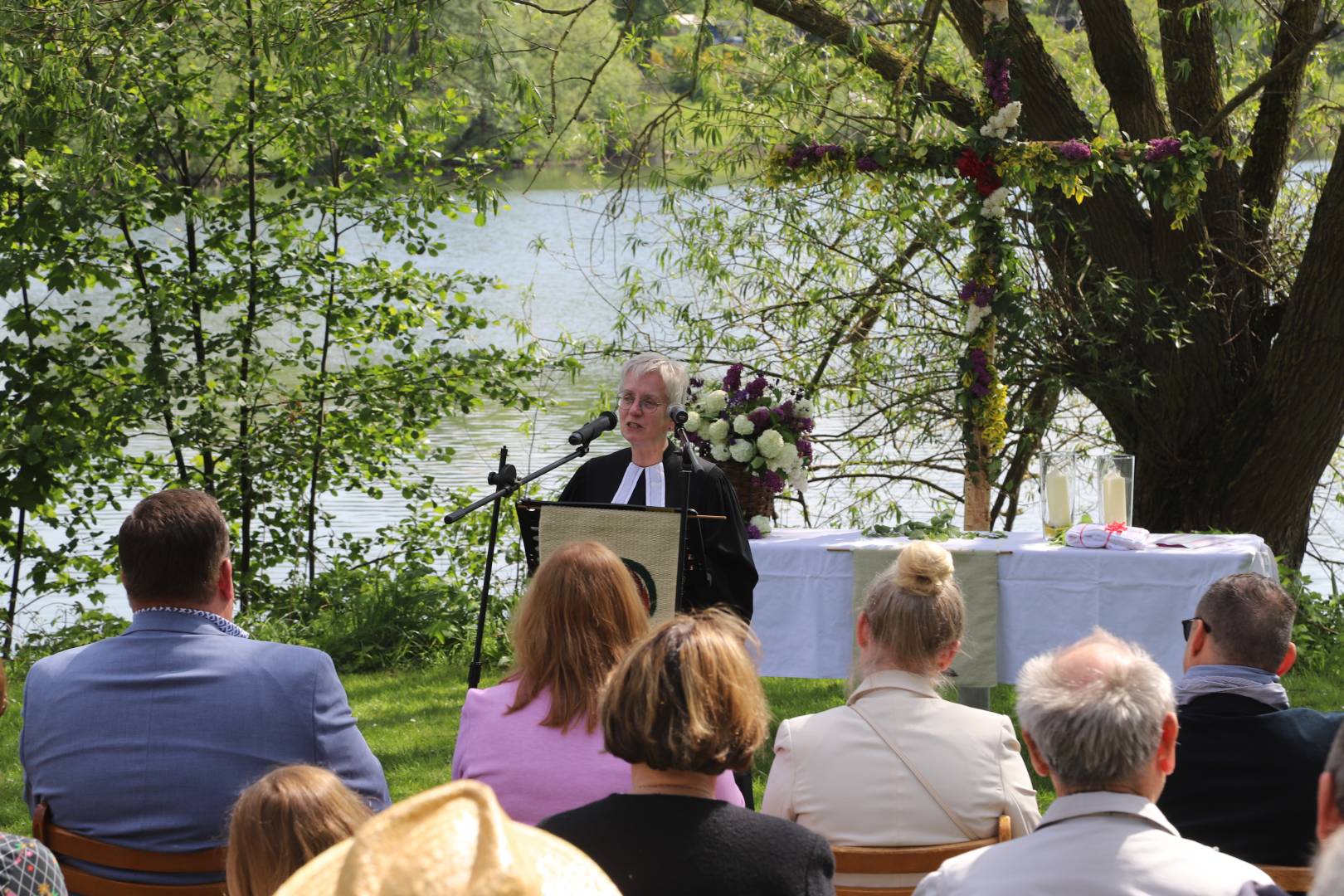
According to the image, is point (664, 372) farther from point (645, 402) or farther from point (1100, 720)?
point (1100, 720)

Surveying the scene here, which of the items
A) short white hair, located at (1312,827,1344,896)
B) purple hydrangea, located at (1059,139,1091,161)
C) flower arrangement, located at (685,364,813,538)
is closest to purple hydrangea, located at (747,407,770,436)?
flower arrangement, located at (685,364,813,538)

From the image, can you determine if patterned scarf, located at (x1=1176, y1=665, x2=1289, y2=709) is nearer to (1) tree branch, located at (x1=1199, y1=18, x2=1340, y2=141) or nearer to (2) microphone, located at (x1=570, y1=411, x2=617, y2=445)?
Answer: (2) microphone, located at (x1=570, y1=411, x2=617, y2=445)

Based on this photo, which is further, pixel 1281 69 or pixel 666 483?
pixel 1281 69

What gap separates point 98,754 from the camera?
8.68 feet

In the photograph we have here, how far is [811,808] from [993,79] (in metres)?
4.00

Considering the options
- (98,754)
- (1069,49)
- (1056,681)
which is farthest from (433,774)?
(1069,49)

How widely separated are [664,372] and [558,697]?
1.72 m

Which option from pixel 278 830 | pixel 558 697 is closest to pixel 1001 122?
pixel 558 697

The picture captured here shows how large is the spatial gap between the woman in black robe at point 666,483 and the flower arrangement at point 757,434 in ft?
3.70

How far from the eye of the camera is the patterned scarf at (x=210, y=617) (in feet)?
8.97

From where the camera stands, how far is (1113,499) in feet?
17.4

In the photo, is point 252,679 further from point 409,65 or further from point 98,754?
point 409,65

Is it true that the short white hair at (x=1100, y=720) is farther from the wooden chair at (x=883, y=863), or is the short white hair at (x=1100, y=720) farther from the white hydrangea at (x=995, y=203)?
the white hydrangea at (x=995, y=203)

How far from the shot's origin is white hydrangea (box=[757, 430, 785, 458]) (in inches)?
216
